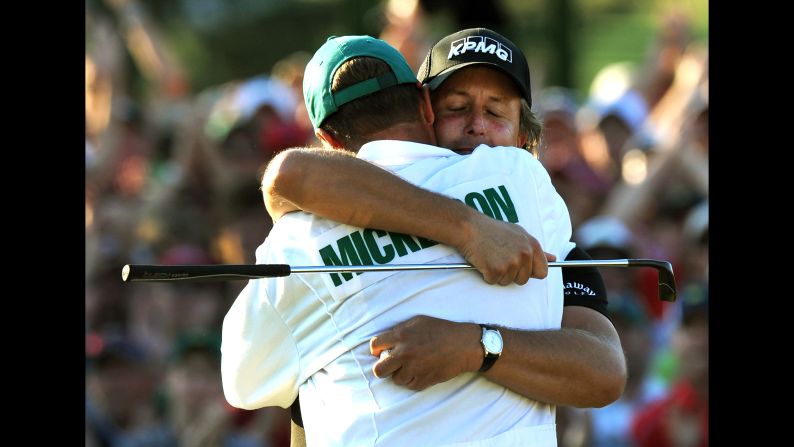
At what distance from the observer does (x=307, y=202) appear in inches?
130

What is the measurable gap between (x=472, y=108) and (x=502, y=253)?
62cm

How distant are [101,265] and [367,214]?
4648 millimetres

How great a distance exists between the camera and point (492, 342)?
127 inches

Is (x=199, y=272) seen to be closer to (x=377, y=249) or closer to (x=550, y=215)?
(x=377, y=249)

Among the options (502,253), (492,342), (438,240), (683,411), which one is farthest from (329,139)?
(683,411)

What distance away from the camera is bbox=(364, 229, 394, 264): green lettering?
10.9 feet

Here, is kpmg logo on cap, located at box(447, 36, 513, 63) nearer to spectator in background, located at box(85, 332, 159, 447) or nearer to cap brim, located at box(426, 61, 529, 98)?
cap brim, located at box(426, 61, 529, 98)

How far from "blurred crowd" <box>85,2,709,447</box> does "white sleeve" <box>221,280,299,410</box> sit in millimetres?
3397

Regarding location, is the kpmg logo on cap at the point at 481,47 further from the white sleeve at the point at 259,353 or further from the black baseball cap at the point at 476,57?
the white sleeve at the point at 259,353

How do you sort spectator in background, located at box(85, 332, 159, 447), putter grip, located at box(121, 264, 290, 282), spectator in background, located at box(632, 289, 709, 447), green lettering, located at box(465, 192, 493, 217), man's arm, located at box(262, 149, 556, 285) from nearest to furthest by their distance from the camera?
1. putter grip, located at box(121, 264, 290, 282)
2. man's arm, located at box(262, 149, 556, 285)
3. green lettering, located at box(465, 192, 493, 217)
4. spectator in background, located at box(632, 289, 709, 447)
5. spectator in background, located at box(85, 332, 159, 447)

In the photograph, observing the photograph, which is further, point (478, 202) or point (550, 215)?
point (550, 215)

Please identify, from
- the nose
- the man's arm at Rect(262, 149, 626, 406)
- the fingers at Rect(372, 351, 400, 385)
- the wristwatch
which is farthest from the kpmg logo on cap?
the fingers at Rect(372, 351, 400, 385)
